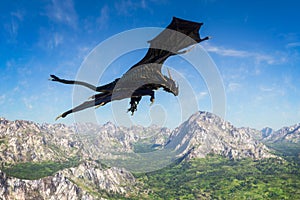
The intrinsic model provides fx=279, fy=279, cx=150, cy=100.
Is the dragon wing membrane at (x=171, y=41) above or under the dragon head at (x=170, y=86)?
above

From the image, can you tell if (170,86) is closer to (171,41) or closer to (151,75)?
(151,75)

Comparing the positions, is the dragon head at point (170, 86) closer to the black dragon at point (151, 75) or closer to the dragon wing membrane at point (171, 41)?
the black dragon at point (151, 75)

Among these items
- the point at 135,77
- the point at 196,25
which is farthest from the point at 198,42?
the point at 135,77

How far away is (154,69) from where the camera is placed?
6.42 m

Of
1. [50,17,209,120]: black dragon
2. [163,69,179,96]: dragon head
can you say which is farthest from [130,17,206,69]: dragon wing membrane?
[163,69,179,96]: dragon head

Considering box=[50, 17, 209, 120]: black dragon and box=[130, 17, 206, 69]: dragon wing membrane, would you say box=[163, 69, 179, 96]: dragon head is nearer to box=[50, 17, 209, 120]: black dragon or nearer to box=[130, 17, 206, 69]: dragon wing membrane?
box=[50, 17, 209, 120]: black dragon

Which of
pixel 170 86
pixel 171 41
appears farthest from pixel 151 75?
pixel 171 41

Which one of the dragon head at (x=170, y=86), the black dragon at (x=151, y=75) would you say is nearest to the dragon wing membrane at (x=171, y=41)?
the black dragon at (x=151, y=75)

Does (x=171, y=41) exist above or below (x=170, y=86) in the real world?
above

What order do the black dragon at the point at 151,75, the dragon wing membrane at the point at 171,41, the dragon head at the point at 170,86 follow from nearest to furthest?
the black dragon at the point at 151,75
the dragon head at the point at 170,86
the dragon wing membrane at the point at 171,41

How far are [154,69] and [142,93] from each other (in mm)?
644

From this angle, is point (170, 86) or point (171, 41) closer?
point (170, 86)

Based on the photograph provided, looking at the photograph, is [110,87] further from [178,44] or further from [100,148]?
[100,148]

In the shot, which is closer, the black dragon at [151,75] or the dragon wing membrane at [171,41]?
the black dragon at [151,75]
